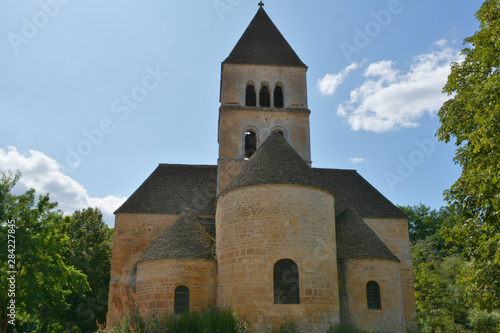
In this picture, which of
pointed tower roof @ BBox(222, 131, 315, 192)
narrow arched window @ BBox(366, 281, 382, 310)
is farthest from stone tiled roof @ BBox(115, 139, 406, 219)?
narrow arched window @ BBox(366, 281, 382, 310)

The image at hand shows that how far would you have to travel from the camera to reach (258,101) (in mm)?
24609

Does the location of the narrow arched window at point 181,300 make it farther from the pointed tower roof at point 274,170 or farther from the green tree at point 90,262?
the green tree at point 90,262

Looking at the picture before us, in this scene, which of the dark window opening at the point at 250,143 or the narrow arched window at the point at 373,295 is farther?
the dark window opening at the point at 250,143

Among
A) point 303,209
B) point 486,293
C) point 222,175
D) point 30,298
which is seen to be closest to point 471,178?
point 486,293

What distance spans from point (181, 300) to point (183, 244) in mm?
2281

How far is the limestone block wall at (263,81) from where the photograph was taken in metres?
24.6

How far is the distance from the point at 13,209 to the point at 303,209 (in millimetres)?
14496

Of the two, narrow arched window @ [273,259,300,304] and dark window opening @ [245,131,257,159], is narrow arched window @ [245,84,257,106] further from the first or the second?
narrow arched window @ [273,259,300,304]

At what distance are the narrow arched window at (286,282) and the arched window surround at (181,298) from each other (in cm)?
381

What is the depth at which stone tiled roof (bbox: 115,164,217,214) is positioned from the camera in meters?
22.2

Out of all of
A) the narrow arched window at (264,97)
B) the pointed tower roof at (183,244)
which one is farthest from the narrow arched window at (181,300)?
the narrow arched window at (264,97)

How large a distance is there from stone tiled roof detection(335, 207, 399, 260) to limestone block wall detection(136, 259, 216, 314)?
18.2ft

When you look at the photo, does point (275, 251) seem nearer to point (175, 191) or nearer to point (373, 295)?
point (373, 295)

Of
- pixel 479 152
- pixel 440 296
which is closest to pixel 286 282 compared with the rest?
pixel 479 152
